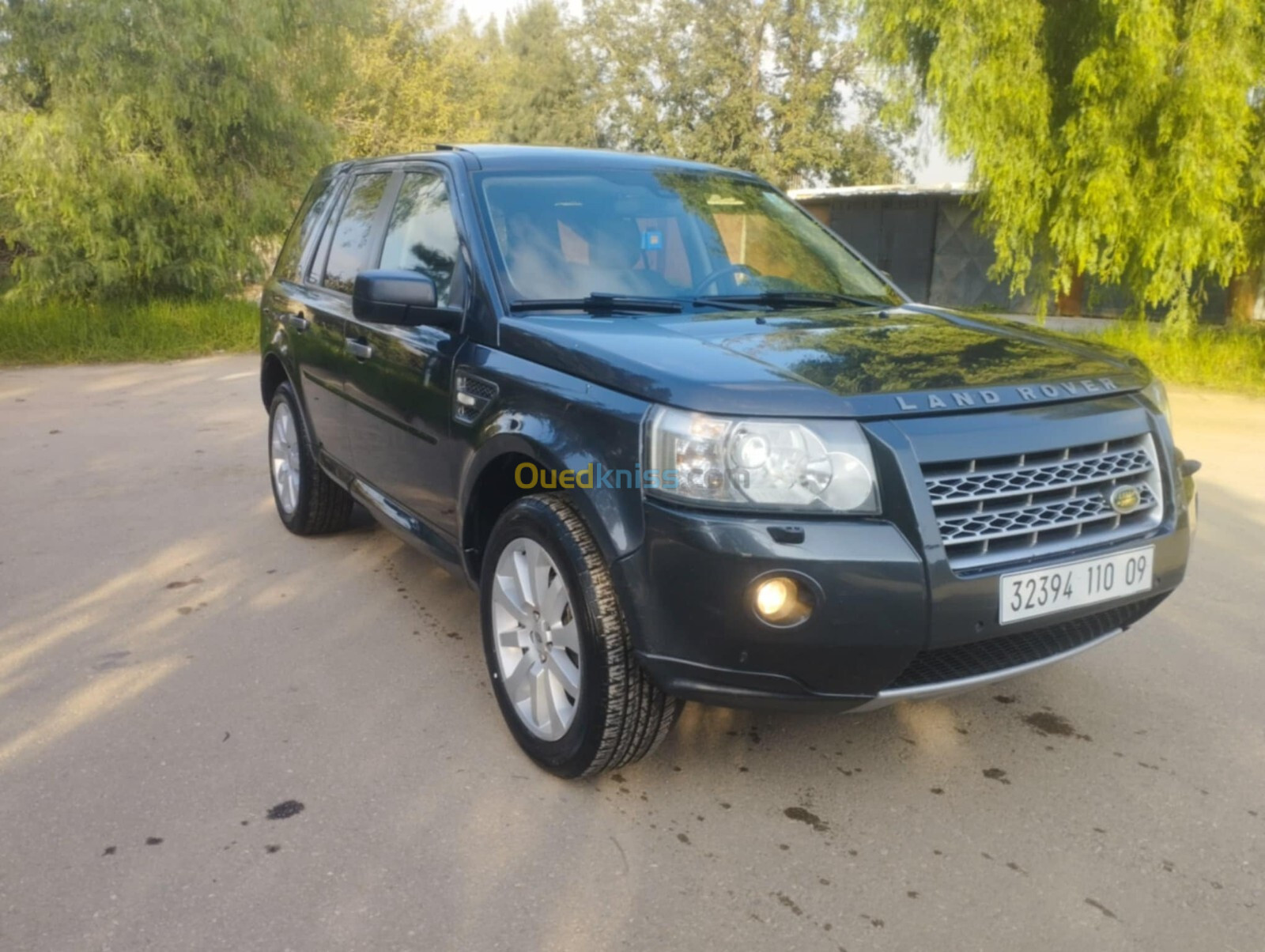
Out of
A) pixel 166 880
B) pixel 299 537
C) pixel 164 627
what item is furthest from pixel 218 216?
pixel 166 880

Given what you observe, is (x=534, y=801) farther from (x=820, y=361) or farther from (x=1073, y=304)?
(x=1073, y=304)

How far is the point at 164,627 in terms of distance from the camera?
4516 mm

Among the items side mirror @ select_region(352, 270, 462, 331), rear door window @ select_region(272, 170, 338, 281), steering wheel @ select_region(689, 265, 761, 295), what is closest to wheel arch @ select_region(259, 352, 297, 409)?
rear door window @ select_region(272, 170, 338, 281)

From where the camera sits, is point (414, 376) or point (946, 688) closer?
point (946, 688)

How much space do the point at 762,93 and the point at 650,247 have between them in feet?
132

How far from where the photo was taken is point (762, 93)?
41719 millimetres

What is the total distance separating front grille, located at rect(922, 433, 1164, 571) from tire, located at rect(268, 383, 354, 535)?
11.2ft

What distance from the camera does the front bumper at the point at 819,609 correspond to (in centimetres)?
264

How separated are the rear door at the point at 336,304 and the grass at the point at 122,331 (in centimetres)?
937

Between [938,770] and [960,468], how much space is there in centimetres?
104

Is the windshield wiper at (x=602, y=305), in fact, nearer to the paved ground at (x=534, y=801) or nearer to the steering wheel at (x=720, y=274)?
the steering wheel at (x=720, y=274)

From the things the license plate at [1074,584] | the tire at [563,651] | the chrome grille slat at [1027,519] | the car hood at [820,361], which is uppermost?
the car hood at [820,361]

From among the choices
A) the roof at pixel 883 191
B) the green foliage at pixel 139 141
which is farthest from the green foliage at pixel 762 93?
the green foliage at pixel 139 141

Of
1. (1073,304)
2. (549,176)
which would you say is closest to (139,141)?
(549,176)
